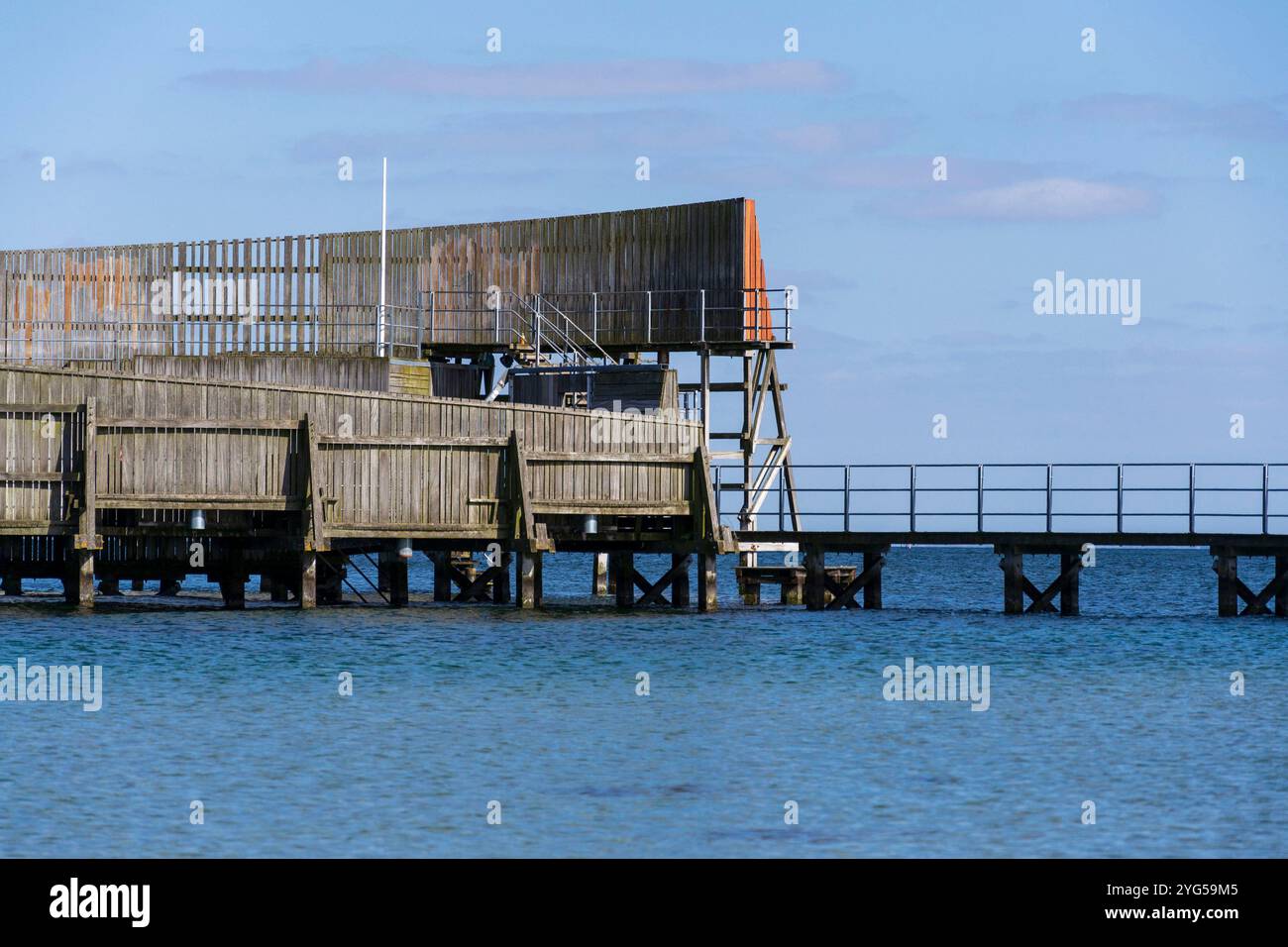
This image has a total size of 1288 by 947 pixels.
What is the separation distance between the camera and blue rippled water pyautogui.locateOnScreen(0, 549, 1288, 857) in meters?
18.4

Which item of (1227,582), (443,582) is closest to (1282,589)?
(1227,582)

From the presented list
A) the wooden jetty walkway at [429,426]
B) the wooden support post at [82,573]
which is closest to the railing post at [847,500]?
the wooden jetty walkway at [429,426]

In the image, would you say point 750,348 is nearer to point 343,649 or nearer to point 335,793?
point 343,649

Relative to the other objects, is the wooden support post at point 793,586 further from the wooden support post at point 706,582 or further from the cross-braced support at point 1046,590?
the wooden support post at point 706,582

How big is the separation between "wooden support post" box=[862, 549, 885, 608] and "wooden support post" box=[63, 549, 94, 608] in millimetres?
17984

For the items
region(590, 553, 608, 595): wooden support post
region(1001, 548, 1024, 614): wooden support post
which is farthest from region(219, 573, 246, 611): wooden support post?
region(1001, 548, 1024, 614): wooden support post

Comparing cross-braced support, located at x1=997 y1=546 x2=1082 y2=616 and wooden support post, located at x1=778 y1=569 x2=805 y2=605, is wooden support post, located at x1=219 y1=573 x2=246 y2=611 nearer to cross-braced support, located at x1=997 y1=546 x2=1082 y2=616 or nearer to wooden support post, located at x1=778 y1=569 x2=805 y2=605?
wooden support post, located at x1=778 y1=569 x2=805 y2=605

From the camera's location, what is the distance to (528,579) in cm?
4116

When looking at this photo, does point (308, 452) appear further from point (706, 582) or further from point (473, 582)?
point (473, 582)

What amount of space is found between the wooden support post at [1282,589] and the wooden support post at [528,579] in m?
16.9

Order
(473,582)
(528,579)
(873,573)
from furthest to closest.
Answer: (473,582) → (873,573) → (528,579)

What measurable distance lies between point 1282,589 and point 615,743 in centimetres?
2580

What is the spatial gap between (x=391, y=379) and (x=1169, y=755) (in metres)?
26.7

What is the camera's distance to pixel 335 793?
20141 millimetres
